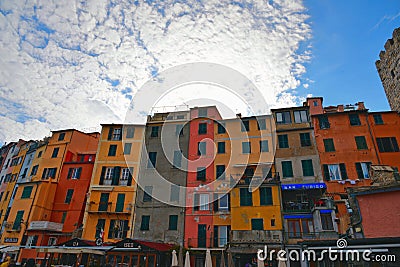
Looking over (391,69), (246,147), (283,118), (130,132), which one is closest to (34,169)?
(130,132)

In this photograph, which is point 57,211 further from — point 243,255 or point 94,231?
point 243,255

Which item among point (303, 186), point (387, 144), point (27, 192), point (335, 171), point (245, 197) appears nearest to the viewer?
point (303, 186)

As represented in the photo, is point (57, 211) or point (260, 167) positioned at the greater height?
point (260, 167)

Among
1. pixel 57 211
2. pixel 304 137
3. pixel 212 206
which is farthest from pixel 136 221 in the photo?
pixel 304 137

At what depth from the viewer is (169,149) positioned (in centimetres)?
3412

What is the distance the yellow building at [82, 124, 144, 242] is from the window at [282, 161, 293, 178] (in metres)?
16.8

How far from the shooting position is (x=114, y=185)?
3275cm

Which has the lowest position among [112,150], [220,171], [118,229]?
[118,229]

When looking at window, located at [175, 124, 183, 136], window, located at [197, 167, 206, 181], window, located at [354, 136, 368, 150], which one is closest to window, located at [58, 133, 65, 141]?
window, located at [175, 124, 183, 136]

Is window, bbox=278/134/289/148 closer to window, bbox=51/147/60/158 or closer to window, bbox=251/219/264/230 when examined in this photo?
window, bbox=251/219/264/230

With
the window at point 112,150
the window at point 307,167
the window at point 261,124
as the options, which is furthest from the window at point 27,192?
the window at point 307,167

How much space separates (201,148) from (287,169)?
33.2ft

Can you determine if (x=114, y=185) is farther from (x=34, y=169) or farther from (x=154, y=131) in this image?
(x=34, y=169)

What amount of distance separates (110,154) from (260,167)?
1833cm
